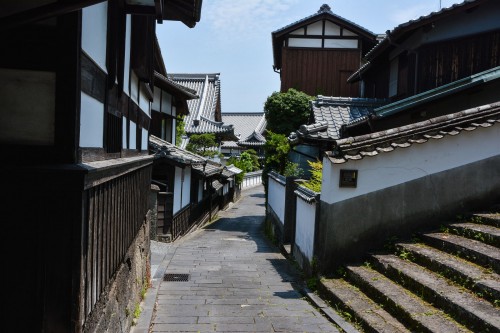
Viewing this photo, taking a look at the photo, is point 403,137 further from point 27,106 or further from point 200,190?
point 200,190

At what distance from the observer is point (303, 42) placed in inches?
1075

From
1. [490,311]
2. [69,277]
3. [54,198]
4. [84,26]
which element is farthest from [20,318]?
[490,311]

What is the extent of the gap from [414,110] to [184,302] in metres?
8.45

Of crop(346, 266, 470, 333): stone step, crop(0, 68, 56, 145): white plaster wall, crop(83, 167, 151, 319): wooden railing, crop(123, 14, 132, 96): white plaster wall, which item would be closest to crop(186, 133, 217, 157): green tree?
crop(346, 266, 470, 333): stone step

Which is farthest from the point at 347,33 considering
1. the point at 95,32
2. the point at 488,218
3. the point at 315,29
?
the point at 95,32

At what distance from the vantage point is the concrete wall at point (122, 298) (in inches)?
181

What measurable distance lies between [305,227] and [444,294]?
5.08 m

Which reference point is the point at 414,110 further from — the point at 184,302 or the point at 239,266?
the point at 184,302

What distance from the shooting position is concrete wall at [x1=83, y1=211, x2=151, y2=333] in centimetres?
459

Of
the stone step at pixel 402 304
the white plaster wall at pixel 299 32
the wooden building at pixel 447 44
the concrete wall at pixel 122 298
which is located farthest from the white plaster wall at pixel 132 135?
the white plaster wall at pixel 299 32

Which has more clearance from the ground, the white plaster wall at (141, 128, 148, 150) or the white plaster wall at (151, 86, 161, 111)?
the white plaster wall at (151, 86, 161, 111)

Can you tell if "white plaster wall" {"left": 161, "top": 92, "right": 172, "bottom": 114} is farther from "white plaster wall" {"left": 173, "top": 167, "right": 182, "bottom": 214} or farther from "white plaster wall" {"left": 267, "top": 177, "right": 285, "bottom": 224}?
"white plaster wall" {"left": 267, "top": 177, "right": 285, "bottom": 224}

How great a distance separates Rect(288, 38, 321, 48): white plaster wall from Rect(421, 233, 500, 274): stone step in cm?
2075

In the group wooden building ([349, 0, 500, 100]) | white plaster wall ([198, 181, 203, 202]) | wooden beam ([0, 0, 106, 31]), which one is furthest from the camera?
white plaster wall ([198, 181, 203, 202])
